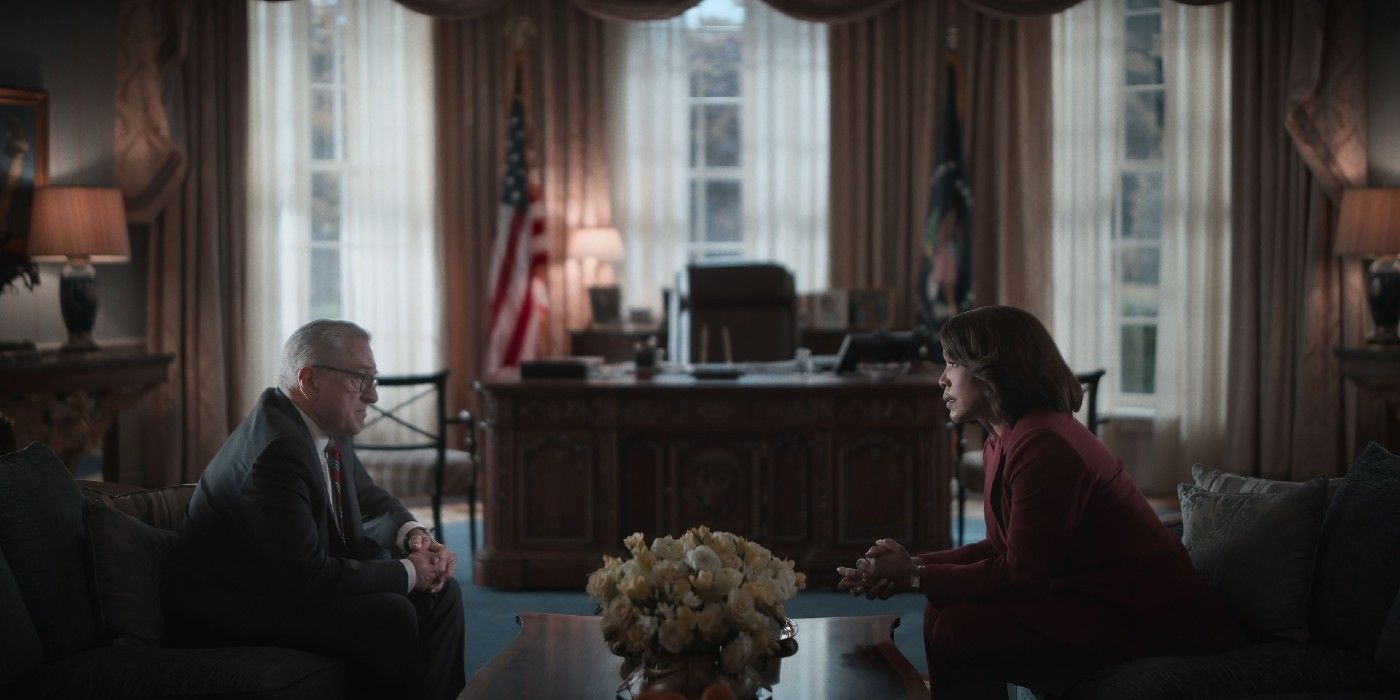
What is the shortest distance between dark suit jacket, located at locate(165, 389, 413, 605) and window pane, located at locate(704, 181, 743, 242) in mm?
4724

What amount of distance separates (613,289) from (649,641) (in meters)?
4.83

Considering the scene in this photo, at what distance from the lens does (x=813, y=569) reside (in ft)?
15.9

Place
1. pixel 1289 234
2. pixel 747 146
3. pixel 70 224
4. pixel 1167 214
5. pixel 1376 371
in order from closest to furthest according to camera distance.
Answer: pixel 70 224, pixel 1376 371, pixel 1289 234, pixel 1167 214, pixel 747 146

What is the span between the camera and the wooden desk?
496 centimetres

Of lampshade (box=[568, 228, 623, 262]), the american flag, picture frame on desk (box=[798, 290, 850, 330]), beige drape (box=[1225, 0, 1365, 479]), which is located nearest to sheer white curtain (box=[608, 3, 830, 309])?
lampshade (box=[568, 228, 623, 262])

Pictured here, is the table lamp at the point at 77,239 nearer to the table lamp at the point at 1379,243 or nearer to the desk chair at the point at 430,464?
the desk chair at the point at 430,464

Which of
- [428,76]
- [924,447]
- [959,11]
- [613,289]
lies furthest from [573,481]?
[959,11]

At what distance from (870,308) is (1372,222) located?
242cm

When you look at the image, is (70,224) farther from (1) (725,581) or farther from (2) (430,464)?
(1) (725,581)

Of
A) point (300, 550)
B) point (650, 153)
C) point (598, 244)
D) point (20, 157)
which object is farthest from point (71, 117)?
point (300, 550)

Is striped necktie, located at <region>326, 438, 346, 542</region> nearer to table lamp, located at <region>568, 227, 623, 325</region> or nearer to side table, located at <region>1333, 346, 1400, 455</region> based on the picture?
table lamp, located at <region>568, 227, 623, 325</region>

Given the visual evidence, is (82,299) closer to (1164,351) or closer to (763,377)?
(763,377)

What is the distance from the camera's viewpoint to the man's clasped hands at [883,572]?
2.51m

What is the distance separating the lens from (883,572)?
2520mm
